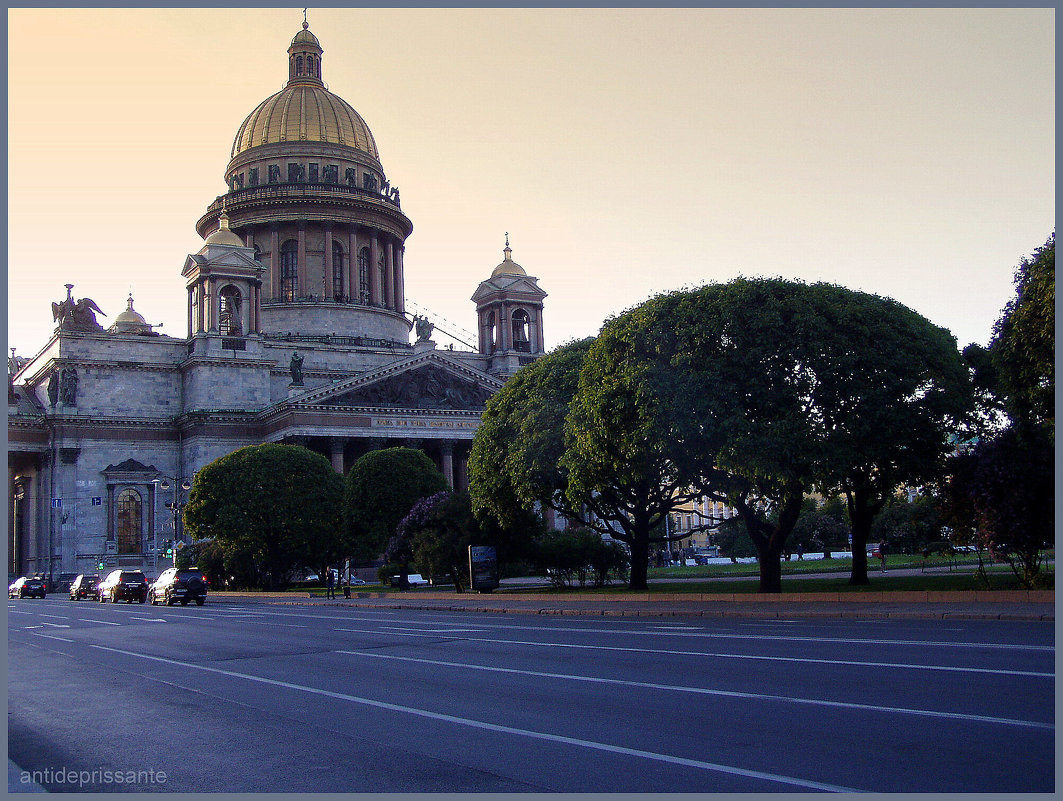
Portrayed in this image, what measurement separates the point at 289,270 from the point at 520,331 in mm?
21524

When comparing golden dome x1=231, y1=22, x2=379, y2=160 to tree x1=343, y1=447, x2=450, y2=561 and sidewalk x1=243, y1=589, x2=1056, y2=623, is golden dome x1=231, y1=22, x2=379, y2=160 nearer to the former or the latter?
tree x1=343, y1=447, x2=450, y2=561

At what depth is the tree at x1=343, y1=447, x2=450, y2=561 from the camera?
5897cm

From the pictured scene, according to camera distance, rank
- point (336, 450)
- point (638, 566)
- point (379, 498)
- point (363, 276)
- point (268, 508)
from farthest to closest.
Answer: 1. point (363, 276)
2. point (336, 450)
3. point (379, 498)
4. point (268, 508)
5. point (638, 566)

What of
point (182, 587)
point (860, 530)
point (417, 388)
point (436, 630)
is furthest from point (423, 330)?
point (436, 630)

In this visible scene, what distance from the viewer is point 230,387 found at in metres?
78.7

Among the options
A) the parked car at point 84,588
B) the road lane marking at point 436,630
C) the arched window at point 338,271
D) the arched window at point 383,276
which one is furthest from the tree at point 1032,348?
the arched window at point 383,276

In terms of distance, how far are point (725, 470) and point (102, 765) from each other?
24.0m

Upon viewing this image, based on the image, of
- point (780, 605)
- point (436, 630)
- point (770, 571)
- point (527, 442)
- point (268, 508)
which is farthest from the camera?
point (268, 508)

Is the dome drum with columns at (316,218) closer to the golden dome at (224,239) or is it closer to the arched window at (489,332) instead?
the golden dome at (224,239)

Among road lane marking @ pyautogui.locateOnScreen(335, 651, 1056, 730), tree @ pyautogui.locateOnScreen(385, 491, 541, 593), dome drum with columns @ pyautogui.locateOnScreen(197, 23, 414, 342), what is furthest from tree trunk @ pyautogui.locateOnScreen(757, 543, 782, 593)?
dome drum with columns @ pyautogui.locateOnScreen(197, 23, 414, 342)

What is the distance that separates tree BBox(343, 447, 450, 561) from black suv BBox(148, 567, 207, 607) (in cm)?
1395

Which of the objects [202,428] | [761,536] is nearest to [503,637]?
[761,536]

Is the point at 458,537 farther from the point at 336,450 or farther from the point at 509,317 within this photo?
the point at 509,317

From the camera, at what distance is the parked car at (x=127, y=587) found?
50.5 meters
